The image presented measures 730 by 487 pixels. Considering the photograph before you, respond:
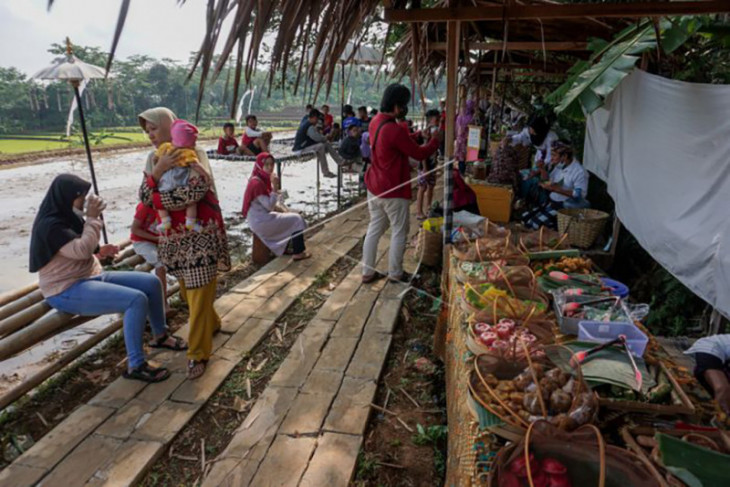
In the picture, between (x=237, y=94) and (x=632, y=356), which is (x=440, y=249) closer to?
(x=632, y=356)

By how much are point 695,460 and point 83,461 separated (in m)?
2.93

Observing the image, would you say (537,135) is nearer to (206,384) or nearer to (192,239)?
(192,239)

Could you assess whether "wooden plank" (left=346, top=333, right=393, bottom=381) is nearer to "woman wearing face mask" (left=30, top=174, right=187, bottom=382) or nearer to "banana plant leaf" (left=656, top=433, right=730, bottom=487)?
"woman wearing face mask" (left=30, top=174, right=187, bottom=382)

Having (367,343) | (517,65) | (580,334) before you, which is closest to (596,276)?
(580,334)

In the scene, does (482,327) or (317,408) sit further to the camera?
(317,408)

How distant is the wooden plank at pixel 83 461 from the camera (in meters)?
2.40

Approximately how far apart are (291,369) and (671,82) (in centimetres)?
342

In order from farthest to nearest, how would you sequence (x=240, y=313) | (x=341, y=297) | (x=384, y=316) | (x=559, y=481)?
(x=341, y=297) → (x=240, y=313) → (x=384, y=316) → (x=559, y=481)

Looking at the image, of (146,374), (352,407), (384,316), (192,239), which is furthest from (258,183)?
(352,407)

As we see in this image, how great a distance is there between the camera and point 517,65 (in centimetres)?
761

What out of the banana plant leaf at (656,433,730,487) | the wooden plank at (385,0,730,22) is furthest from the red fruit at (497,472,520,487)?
the wooden plank at (385,0,730,22)

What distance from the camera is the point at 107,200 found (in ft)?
33.7

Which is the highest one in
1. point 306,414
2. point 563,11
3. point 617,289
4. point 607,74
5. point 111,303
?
point 563,11

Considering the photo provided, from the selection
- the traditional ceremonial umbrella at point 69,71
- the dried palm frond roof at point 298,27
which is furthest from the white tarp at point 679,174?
the traditional ceremonial umbrella at point 69,71
